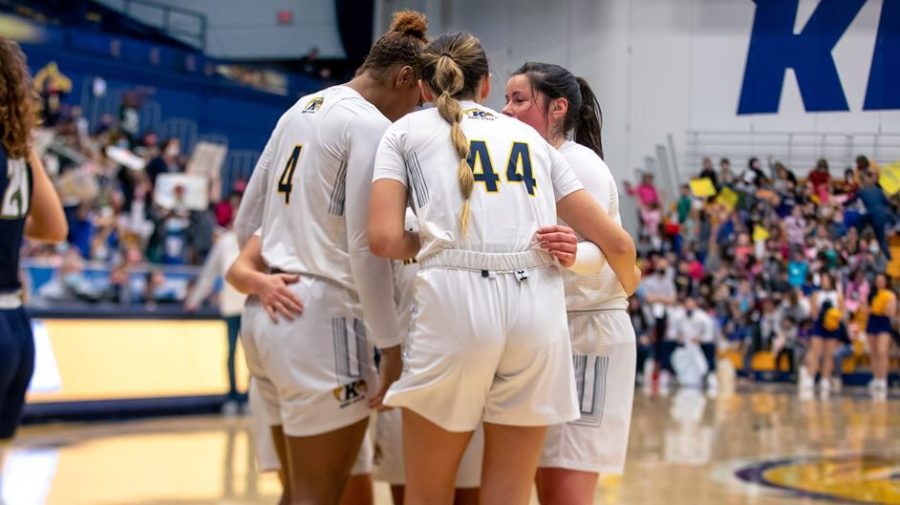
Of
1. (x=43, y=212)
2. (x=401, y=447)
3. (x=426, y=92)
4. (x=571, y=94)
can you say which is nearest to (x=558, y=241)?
(x=426, y=92)

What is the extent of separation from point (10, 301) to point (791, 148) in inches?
101

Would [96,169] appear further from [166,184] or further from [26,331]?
[26,331]

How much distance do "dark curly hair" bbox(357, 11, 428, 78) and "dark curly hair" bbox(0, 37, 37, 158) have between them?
112 cm

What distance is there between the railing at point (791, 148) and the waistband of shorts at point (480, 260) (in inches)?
49.6

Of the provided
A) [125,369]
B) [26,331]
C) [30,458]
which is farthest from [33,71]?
[26,331]

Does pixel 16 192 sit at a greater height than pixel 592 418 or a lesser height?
greater

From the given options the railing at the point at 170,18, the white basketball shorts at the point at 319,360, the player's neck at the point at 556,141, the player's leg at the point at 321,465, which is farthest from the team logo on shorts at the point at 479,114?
the railing at the point at 170,18

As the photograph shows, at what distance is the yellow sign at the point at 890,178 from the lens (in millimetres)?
3703

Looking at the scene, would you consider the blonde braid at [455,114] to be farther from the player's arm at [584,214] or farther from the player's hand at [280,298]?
the player's hand at [280,298]

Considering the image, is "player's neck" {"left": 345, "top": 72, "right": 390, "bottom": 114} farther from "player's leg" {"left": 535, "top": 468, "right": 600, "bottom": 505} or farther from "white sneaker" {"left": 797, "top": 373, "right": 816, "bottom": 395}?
"white sneaker" {"left": 797, "top": 373, "right": 816, "bottom": 395}

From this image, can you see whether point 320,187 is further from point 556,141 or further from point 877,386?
point 877,386

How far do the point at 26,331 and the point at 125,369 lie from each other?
6672 mm

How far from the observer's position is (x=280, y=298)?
315 cm

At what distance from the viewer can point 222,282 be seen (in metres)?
11.5
